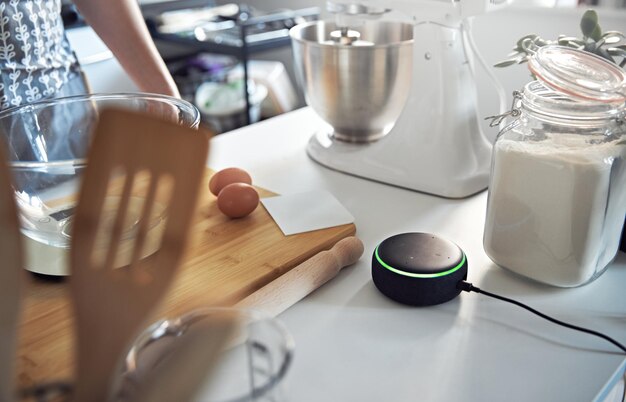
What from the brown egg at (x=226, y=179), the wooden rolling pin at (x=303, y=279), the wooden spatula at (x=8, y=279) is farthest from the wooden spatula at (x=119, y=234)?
the brown egg at (x=226, y=179)

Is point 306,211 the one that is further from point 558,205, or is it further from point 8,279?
point 8,279

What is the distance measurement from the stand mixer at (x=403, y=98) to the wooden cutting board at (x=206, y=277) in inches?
7.8

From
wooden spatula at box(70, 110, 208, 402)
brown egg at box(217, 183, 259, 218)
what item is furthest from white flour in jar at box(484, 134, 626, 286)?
wooden spatula at box(70, 110, 208, 402)

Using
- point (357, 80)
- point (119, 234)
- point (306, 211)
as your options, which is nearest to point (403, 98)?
point (357, 80)

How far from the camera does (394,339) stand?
0.55 meters

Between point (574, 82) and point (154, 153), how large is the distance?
448mm

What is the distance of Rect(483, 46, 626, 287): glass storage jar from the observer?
58 cm

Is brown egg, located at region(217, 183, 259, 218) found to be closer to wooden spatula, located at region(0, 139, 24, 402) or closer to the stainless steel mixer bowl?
the stainless steel mixer bowl

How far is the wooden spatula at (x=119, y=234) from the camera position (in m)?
0.27

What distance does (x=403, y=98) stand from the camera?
96 cm

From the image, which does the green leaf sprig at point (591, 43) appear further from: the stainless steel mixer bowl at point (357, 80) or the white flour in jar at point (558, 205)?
the stainless steel mixer bowl at point (357, 80)

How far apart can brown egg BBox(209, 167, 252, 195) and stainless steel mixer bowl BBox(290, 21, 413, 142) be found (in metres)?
0.22

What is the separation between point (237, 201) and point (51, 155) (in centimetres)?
28

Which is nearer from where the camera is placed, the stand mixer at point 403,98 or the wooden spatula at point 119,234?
the wooden spatula at point 119,234
